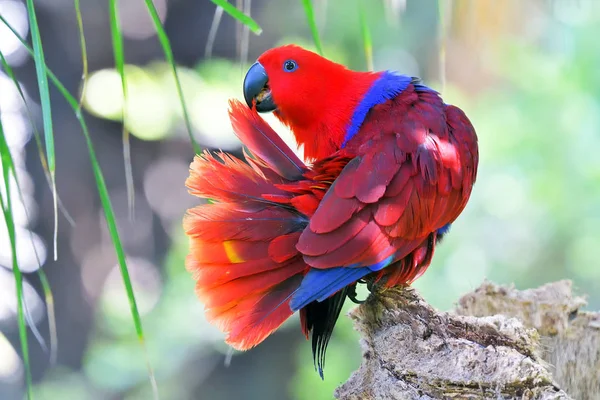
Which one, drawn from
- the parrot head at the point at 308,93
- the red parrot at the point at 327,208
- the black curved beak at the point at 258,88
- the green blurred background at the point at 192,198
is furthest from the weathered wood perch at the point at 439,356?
the green blurred background at the point at 192,198

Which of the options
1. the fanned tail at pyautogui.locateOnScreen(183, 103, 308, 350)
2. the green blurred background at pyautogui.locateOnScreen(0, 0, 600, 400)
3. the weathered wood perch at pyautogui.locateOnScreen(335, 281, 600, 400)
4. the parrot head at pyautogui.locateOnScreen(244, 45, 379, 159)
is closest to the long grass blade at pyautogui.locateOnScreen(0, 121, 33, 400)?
the fanned tail at pyautogui.locateOnScreen(183, 103, 308, 350)

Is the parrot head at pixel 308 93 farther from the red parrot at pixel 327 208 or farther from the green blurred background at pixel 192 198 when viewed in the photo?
the green blurred background at pixel 192 198

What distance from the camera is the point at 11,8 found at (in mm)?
3133

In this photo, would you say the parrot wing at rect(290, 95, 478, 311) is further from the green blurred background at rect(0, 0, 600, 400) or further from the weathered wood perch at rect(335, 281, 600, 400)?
the green blurred background at rect(0, 0, 600, 400)

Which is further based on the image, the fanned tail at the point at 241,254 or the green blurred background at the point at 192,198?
the green blurred background at the point at 192,198

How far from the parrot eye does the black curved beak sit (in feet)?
0.19

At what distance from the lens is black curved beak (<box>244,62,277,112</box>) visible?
1.83 m

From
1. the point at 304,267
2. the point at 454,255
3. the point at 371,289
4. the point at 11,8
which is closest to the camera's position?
the point at 304,267

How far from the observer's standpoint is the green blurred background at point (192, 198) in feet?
10.7

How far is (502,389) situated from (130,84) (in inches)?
100

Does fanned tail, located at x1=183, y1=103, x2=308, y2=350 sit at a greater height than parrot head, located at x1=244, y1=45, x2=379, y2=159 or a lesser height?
lesser

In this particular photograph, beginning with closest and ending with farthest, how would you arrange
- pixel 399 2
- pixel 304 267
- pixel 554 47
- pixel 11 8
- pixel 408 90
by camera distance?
pixel 399 2 < pixel 304 267 < pixel 408 90 < pixel 11 8 < pixel 554 47

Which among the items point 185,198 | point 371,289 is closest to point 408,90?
point 371,289

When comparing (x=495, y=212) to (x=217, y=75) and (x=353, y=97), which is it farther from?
(x=353, y=97)
